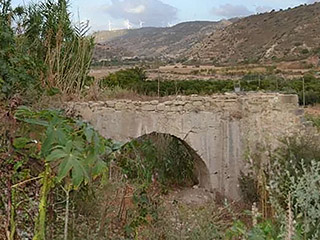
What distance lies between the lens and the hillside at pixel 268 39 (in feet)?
128

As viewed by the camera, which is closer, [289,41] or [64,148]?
[64,148]

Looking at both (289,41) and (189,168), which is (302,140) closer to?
(189,168)

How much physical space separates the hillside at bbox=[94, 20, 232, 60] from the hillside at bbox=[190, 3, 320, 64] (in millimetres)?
8583

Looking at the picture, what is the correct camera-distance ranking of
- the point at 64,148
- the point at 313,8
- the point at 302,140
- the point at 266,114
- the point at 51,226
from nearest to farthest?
the point at 64,148 → the point at 51,226 → the point at 302,140 → the point at 266,114 → the point at 313,8

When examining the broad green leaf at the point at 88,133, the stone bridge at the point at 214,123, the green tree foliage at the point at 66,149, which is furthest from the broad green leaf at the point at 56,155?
the stone bridge at the point at 214,123

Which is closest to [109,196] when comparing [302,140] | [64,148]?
[64,148]

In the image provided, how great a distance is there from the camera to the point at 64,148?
1.81m

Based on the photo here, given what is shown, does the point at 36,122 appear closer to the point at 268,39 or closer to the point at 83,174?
Result: the point at 83,174

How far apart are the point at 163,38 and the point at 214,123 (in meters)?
60.4

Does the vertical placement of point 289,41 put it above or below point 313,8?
below

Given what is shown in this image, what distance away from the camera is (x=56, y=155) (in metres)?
1.76

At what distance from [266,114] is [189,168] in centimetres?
185

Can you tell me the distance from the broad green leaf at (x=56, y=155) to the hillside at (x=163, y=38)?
54.1m

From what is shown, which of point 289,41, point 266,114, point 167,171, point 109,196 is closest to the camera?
point 109,196
